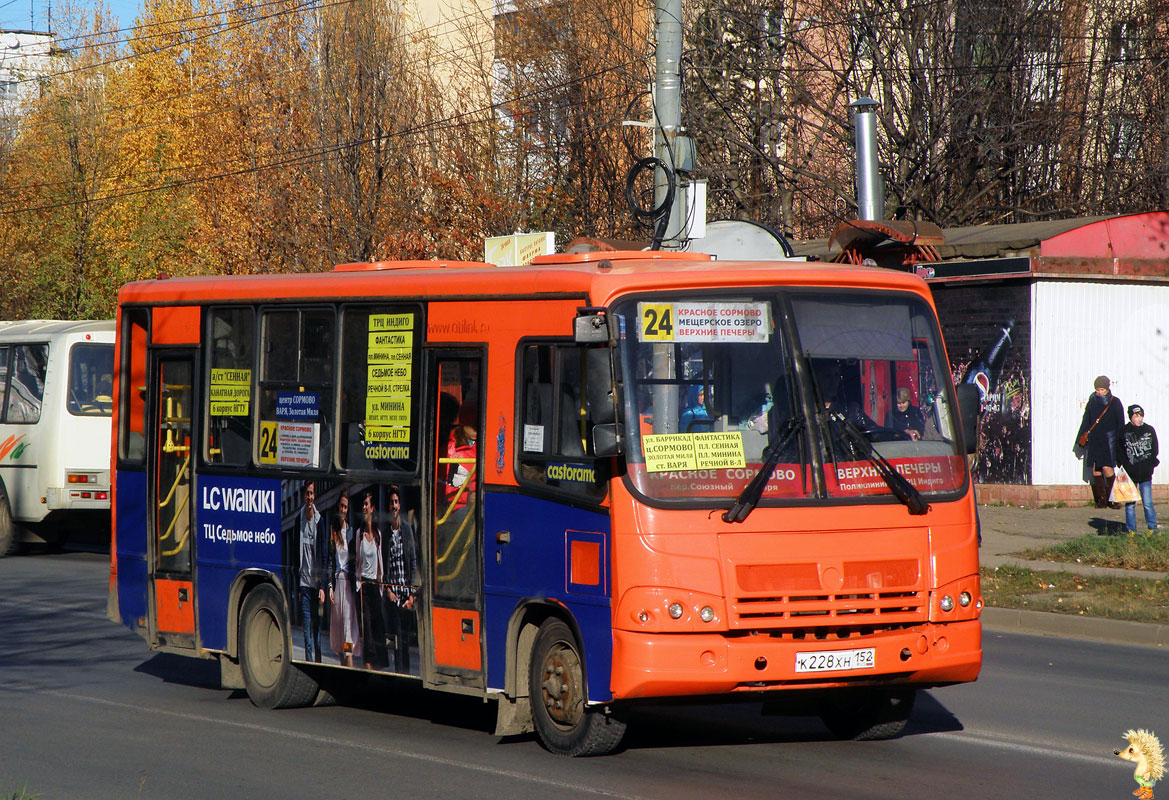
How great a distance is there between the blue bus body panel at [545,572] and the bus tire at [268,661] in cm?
198

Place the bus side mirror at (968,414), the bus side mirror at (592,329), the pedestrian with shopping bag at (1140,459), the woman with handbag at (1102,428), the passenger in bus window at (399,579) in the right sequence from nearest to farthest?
the bus side mirror at (592,329), the bus side mirror at (968,414), the passenger in bus window at (399,579), the pedestrian with shopping bag at (1140,459), the woman with handbag at (1102,428)

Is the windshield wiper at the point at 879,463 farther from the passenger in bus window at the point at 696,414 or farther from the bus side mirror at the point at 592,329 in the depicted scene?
the bus side mirror at the point at 592,329

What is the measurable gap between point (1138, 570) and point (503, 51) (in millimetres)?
17171

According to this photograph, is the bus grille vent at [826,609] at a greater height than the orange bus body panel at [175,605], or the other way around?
the bus grille vent at [826,609]

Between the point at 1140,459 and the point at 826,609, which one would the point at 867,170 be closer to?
the point at 1140,459

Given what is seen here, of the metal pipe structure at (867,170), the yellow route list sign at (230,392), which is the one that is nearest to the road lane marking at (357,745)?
the yellow route list sign at (230,392)

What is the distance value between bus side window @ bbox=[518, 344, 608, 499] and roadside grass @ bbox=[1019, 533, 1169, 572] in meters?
9.45

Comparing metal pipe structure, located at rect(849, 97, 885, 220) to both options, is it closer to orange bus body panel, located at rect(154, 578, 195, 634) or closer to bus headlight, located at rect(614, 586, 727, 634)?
orange bus body panel, located at rect(154, 578, 195, 634)

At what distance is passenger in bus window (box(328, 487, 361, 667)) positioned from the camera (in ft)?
29.1

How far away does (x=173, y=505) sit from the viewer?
33.4 feet

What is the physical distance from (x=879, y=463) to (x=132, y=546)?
215 inches

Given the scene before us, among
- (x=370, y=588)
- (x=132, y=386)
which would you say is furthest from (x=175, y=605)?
(x=370, y=588)

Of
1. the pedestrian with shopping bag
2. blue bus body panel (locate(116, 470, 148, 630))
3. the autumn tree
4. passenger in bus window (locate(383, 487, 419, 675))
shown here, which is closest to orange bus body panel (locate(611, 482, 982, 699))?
passenger in bus window (locate(383, 487, 419, 675))

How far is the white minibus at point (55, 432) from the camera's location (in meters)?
Result: 19.3
